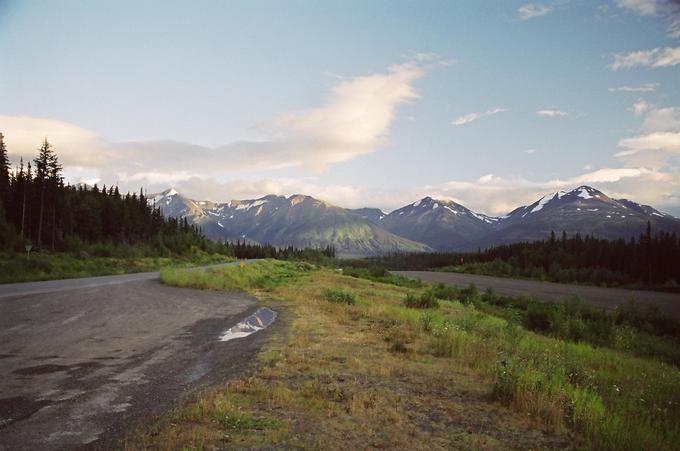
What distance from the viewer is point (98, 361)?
11117 millimetres

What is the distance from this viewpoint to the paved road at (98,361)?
702 centimetres

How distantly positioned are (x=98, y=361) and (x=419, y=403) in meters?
8.23

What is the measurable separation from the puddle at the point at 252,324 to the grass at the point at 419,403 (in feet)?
6.98

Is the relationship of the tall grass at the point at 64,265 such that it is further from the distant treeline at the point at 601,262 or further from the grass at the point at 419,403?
the distant treeline at the point at 601,262

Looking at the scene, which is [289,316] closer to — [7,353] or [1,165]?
[7,353]

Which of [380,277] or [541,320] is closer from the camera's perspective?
[541,320]

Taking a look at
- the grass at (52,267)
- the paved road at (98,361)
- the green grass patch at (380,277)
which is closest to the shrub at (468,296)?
the green grass patch at (380,277)

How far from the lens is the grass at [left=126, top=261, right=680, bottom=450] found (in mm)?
6617

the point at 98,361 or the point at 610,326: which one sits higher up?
the point at 98,361

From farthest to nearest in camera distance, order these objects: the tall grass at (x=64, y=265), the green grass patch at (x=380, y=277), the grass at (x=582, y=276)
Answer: the grass at (x=582, y=276), the green grass patch at (x=380, y=277), the tall grass at (x=64, y=265)

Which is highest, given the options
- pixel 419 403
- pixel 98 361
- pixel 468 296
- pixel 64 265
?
pixel 419 403

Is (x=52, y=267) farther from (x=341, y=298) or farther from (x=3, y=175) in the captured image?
(x=3, y=175)

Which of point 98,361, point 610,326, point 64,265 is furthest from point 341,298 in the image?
point 64,265

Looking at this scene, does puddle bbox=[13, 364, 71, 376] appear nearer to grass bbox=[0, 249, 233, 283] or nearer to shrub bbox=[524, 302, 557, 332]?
shrub bbox=[524, 302, 557, 332]
